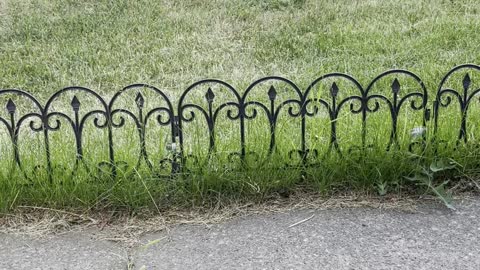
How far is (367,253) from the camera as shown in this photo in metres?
2.78

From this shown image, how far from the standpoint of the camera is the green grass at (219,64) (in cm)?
323

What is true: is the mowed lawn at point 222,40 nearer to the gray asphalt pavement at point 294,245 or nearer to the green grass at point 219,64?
the green grass at point 219,64

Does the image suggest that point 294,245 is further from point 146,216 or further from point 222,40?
point 222,40

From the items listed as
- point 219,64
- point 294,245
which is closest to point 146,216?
point 294,245

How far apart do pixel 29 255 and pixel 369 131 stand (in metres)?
1.72

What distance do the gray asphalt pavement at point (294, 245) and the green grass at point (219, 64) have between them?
0.81 ft

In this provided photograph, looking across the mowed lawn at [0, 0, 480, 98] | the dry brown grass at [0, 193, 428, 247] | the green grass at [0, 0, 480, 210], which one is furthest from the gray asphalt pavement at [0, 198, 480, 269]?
the mowed lawn at [0, 0, 480, 98]

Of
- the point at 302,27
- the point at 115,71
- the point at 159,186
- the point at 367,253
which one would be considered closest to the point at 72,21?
the point at 115,71

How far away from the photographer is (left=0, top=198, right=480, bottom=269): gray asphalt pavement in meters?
2.74

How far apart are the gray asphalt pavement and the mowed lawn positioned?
2415 millimetres

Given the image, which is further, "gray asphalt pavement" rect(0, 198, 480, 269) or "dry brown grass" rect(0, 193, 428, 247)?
"dry brown grass" rect(0, 193, 428, 247)

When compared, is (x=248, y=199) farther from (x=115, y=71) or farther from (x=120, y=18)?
(x=120, y=18)

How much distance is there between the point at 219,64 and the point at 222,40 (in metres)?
0.74

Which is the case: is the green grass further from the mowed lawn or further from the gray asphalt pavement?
the gray asphalt pavement
